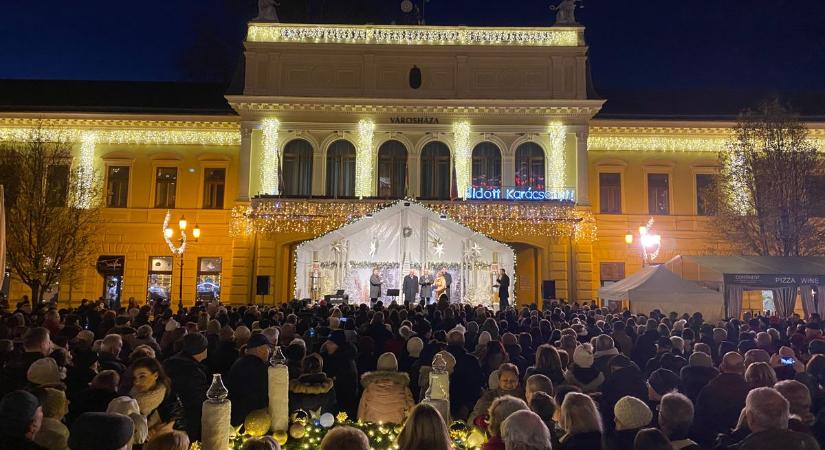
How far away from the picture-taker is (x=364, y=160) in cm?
3334

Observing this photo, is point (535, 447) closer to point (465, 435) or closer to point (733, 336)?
point (465, 435)

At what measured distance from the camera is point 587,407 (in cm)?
512

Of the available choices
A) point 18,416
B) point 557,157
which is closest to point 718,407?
point 18,416

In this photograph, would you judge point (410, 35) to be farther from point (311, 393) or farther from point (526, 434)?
point (526, 434)

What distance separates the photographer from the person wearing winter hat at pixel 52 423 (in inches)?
198

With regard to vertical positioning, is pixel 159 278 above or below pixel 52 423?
above

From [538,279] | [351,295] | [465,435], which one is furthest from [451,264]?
[465,435]

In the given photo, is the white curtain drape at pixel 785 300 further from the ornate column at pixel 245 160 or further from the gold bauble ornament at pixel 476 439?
the ornate column at pixel 245 160

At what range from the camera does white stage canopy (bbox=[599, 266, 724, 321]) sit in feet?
66.9

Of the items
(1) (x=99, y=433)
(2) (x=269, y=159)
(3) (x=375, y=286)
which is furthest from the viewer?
(2) (x=269, y=159)

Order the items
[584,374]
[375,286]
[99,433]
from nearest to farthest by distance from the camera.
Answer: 1. [99,433]
2. [584,374]
3. [375,286]

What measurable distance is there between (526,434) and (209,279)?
31858mm

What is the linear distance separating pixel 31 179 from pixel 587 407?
3060cm

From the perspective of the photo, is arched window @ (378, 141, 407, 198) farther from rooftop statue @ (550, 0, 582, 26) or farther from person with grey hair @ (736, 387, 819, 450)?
person with grey hair @ (736, 387, 819, 450)
